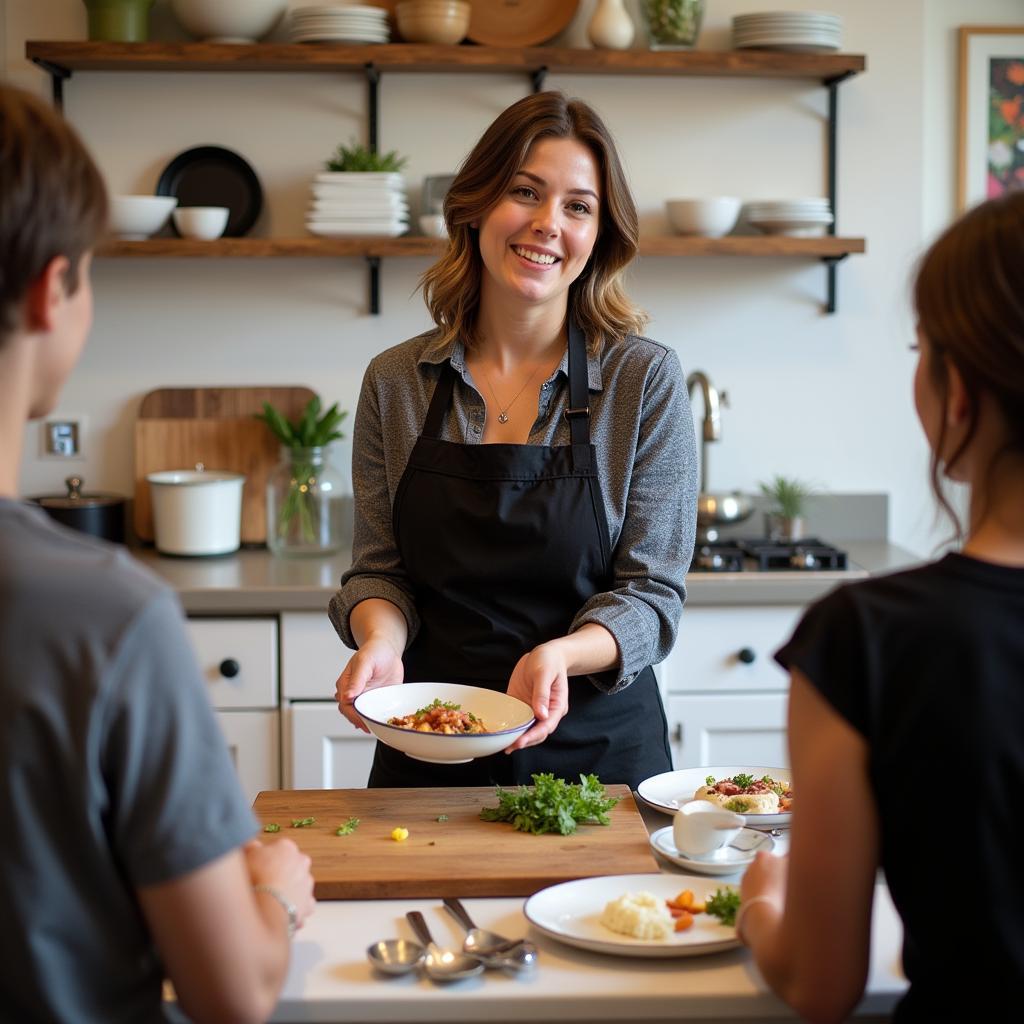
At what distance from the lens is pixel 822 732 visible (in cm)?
102

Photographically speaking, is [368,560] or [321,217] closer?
[368,560]

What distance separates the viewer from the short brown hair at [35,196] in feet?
2.92

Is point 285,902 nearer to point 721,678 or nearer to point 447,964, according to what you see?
point 447,964

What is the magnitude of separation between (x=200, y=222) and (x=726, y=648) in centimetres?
161

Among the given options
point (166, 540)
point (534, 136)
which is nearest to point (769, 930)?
point (534, 136)

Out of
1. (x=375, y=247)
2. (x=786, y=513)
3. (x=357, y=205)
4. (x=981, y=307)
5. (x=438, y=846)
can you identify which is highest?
(x=357, y=205)

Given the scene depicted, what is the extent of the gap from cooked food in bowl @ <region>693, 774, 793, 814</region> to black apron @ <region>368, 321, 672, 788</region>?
0.98 ft

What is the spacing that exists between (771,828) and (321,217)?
84.4 inches

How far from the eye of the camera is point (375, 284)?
134 inches

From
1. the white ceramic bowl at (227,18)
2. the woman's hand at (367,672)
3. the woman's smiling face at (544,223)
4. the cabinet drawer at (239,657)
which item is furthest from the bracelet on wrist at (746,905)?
the white ceramic bowl at (227,18)

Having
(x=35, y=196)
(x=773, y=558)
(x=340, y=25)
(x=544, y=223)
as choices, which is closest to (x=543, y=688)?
(x=544, y=223)

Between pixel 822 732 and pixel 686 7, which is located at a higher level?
pixel 686 7

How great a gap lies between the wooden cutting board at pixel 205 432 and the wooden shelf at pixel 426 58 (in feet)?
2.65

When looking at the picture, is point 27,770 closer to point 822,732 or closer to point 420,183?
point 822,732
